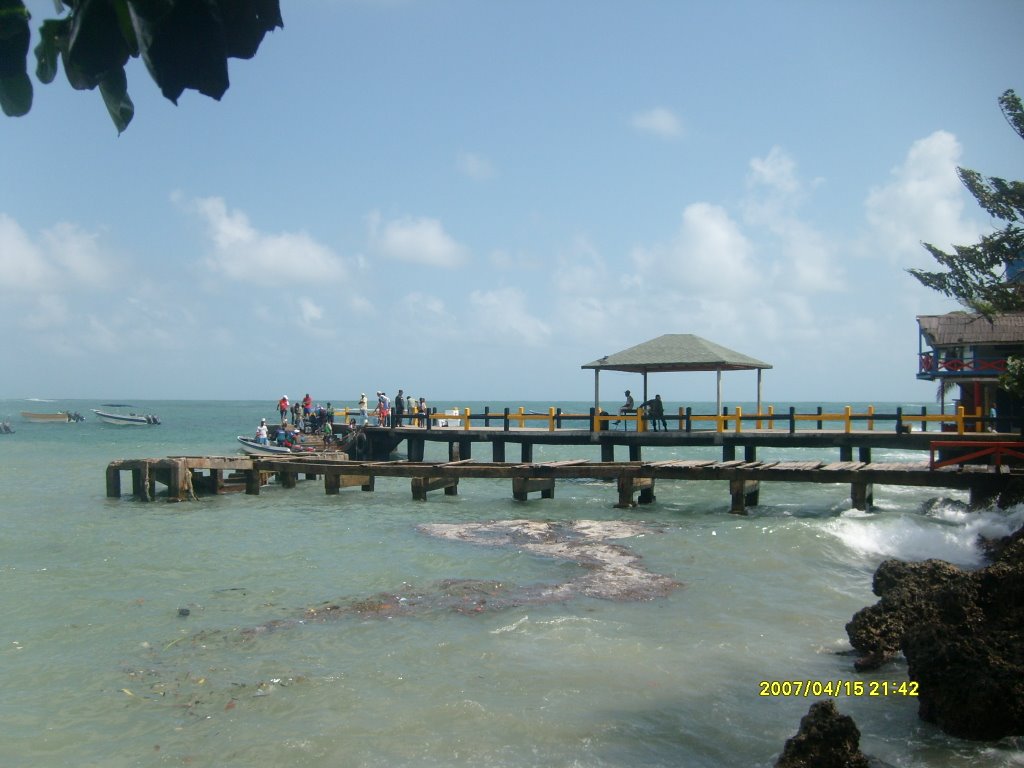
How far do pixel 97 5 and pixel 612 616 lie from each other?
Answer: 9.70 meters

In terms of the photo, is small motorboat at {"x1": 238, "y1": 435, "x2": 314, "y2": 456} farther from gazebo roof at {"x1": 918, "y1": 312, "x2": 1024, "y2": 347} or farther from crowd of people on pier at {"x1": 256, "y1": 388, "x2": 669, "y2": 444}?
gazebo roof at {"x1": 918, "y1": 312, "x2": 1024, "y2": 347}

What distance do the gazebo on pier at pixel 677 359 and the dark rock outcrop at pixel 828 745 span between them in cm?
1995

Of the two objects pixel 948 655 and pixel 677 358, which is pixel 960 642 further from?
pixel 677 358

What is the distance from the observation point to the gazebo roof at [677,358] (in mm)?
26062

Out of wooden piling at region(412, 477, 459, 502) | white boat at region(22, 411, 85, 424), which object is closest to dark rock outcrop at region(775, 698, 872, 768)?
wooden piling at region(412, 477, 459, 502)

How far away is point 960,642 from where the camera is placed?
22.1ft

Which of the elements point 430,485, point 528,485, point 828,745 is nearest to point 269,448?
point 430,485

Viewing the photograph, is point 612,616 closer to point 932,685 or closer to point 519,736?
point 519,736

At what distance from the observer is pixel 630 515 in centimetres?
2008

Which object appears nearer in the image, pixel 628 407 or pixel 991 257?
pixel 991 257

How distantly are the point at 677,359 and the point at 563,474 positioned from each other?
6.92 m

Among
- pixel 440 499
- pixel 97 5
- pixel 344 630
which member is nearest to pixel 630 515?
pixel 440 499

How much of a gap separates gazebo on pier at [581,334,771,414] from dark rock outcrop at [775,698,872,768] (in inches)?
785

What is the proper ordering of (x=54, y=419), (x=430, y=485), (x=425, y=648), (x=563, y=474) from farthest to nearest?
(x=54, y=419) → (x=430, y=485) → (x=563, y=474) → (x=425, y=648)
